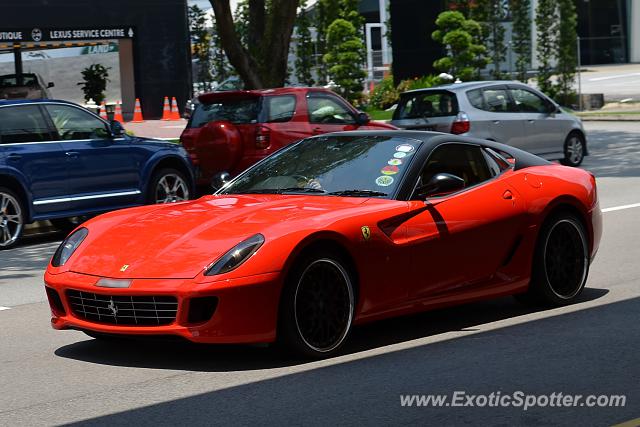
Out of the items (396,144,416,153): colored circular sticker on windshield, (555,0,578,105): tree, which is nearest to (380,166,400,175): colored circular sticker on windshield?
(396,144,416,153): colored circular sticker on windshield

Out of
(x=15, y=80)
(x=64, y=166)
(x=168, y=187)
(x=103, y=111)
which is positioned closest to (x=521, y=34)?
(x=103, y=111)

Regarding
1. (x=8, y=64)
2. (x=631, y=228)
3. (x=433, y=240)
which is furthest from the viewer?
(x=8, y=64)

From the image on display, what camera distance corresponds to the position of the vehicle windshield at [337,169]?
8109 mm

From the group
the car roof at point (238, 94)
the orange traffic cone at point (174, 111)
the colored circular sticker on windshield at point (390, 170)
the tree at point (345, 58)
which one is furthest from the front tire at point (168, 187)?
the tree at point (345, 58)

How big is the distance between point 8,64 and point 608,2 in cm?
3413

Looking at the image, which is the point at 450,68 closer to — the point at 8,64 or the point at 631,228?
the point at 8,64

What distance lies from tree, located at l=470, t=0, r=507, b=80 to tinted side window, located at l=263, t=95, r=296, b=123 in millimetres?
24711

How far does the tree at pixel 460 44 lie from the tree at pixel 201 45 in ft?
42.3

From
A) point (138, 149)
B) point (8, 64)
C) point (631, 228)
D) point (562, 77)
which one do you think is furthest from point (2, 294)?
point (8, 64)

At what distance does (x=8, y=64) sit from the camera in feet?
149

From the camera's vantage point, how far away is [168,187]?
1620 cm

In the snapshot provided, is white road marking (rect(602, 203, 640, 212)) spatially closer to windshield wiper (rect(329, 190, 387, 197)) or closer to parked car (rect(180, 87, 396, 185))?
parked car (rect(180, 87, 396, 185))

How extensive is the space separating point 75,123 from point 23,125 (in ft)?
2.33

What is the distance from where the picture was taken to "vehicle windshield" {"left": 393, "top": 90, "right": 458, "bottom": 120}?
20.3m
